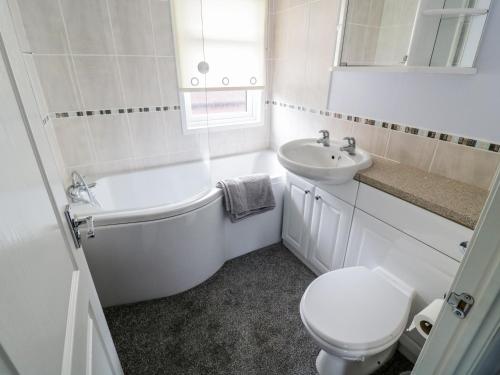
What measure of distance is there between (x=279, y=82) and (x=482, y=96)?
1645 millimetres

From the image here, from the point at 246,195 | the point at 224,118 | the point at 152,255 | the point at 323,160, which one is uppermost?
the point at 224,118

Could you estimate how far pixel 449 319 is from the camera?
591 millimetres

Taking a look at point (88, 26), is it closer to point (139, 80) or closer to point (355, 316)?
point (139, 80)

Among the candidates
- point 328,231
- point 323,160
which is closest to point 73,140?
point 323,160

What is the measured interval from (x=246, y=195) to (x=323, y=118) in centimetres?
84

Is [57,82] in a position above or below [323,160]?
above

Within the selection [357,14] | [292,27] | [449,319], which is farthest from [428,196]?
[292,27]

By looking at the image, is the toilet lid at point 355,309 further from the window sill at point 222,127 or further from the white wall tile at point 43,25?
the white wall tile at point 43,25

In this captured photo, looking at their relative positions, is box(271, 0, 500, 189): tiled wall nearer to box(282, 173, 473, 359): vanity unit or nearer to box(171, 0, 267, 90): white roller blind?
box(171, 0, 267, 90): white roller blind

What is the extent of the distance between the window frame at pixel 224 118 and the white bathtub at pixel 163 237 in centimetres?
43

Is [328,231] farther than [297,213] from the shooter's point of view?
No

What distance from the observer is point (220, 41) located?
2250 millimetres

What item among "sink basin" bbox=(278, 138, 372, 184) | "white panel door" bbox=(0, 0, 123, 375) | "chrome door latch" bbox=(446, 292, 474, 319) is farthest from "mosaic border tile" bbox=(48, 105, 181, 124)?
"chrome door latch" bbox=(446, 292, 474, 319)

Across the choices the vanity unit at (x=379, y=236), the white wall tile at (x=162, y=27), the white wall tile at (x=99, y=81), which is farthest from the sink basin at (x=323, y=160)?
the white wall tile at (x=99, y=81)
